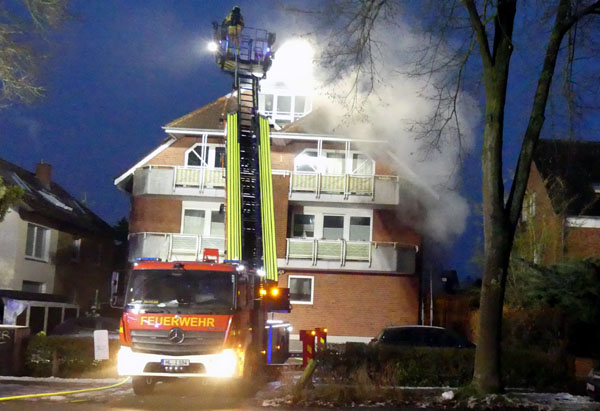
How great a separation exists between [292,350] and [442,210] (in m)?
8.21

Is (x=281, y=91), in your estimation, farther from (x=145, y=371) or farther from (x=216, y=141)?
(x=145, y=371)

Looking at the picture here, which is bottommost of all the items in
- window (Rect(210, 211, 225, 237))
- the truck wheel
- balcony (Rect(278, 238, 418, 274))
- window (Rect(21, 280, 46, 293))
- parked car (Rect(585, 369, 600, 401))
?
the truck wheel

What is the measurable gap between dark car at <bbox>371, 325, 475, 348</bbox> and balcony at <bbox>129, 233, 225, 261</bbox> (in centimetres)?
1153

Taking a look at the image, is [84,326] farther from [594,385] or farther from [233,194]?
[594,385]

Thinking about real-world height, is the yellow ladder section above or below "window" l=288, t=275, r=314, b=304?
above

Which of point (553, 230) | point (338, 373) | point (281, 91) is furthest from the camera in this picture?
point (281, 91)

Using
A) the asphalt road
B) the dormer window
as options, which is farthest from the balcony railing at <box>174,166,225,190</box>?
the asphalt road

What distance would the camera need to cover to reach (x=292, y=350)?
27234mm

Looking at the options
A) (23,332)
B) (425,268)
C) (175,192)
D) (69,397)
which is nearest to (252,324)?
(69,397)

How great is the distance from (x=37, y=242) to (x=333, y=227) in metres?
12.3

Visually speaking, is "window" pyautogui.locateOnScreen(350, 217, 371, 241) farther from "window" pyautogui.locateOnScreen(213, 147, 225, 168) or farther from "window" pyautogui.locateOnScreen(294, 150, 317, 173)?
"window" pyautogui.locateOnScreen(213, 147, 225, 168)

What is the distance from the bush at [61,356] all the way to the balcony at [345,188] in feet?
48.2

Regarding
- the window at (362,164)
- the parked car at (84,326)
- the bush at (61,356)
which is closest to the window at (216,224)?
the window at (362,164)

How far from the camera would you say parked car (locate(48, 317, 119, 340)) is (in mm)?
19953
